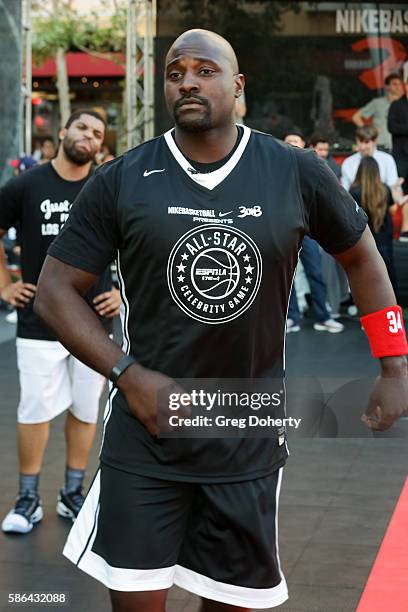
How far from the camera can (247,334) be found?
3.03 meters

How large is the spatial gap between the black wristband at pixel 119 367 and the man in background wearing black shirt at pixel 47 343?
241 centimetres

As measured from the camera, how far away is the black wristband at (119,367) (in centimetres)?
293

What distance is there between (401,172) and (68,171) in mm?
9116

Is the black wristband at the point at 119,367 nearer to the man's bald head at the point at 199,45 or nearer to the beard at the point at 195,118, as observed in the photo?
the beard at the point at 195,118

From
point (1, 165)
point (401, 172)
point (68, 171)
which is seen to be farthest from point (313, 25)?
point (68, 171)

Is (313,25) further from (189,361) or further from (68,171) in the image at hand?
(189,361)

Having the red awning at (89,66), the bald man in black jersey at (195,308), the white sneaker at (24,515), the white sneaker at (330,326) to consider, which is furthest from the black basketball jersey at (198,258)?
the red awning at (89,66)

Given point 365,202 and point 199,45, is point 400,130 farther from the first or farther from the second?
point 199,45

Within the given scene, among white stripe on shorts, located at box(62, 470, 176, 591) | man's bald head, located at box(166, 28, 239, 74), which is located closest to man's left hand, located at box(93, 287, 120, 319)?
white stripe on shorts, located at box(62, 470, 176, 591)

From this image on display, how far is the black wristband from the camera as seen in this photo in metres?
2.93

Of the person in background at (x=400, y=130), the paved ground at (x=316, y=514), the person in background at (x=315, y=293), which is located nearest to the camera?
the paved ground at (x=316, y=514)

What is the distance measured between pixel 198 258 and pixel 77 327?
368 millimetres

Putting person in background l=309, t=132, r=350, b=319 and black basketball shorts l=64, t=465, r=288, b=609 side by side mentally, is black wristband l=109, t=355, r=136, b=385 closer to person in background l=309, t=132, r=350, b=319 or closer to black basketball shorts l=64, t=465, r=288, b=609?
black basketball shorts l=64, t=465, r=288, b=609

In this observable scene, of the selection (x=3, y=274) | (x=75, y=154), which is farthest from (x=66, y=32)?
(x=75, y=154)
